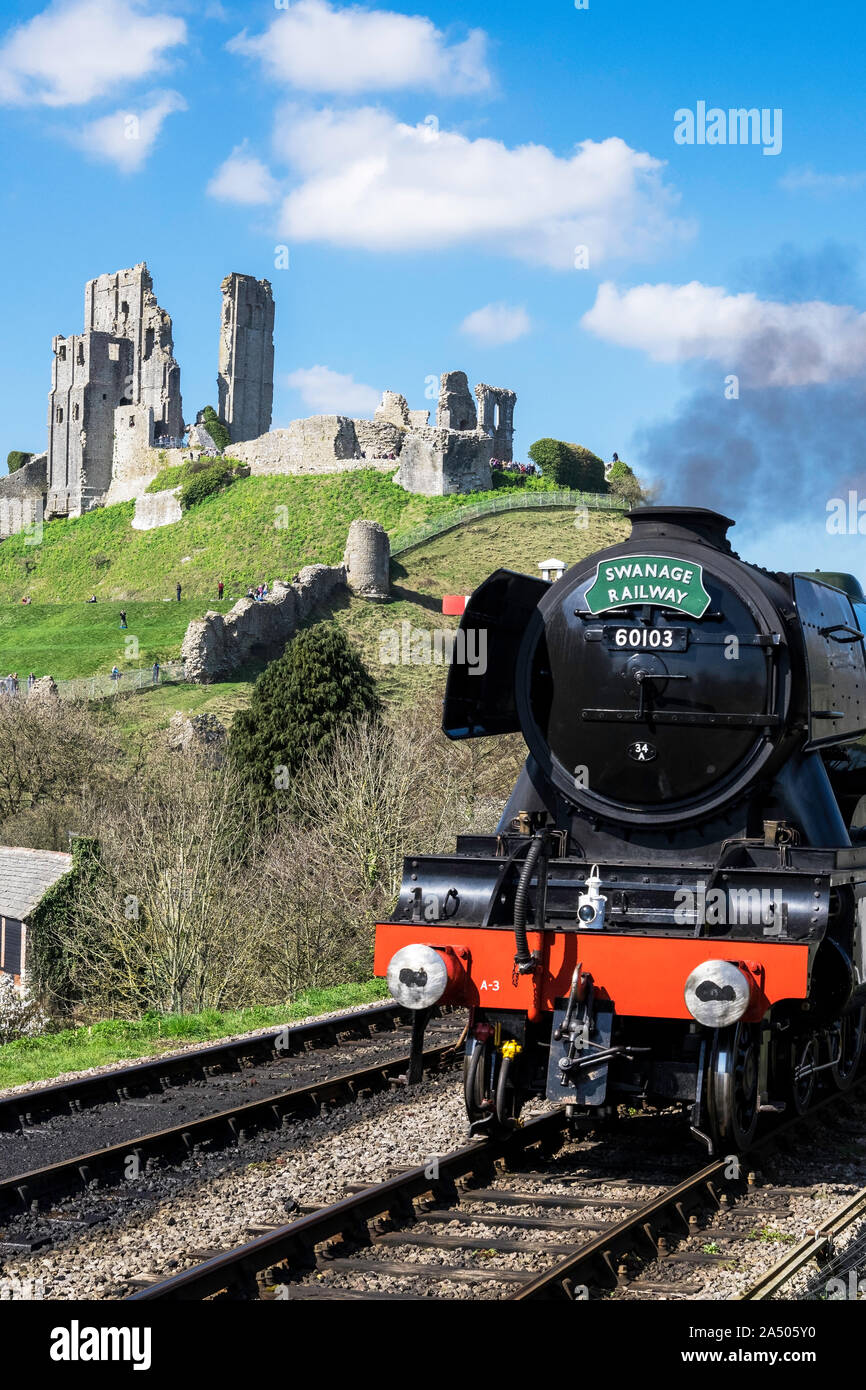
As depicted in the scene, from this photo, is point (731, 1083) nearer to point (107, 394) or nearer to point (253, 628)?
point (253, 628)

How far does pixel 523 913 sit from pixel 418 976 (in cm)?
66

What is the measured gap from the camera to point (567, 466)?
259 ft

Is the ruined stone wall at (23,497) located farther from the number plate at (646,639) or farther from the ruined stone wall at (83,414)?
the number plate at (646,639)

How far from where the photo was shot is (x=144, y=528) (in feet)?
255

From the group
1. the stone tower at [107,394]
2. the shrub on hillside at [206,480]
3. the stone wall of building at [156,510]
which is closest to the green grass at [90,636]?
the stone wall of building at [156,510]

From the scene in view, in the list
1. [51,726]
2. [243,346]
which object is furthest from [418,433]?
[51,726]

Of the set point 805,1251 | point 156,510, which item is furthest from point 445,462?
point 805,1251

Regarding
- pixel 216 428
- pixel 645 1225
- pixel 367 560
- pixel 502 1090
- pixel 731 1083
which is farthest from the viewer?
pixel 216 428

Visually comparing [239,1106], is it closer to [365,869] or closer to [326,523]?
[365,869]

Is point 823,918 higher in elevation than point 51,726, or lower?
lower

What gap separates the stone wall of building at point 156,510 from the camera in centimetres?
7669

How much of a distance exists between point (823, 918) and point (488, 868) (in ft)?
6.20

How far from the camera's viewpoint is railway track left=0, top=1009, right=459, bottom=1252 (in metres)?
7.81

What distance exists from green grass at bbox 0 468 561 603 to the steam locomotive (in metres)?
53.3
